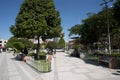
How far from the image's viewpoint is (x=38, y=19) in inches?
1068

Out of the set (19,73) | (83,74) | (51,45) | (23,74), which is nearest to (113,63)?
(83,74)

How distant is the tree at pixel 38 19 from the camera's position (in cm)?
2686

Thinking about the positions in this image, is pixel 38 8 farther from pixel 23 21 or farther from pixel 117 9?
pixel 117 9

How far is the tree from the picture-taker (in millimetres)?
26859

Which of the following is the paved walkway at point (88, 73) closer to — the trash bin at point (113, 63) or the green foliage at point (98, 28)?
the trash bin at point (113, 63)

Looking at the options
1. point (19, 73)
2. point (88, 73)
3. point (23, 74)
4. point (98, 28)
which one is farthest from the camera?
point (98, 28)

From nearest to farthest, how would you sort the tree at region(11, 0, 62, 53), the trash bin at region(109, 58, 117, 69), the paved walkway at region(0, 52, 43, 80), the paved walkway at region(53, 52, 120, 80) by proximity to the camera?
the paved walkway at region(53, 52, 120, 80)
the paved walkway at region(0, 52, 43, 80)
the trash bin at region(109, 58, 117, 69)
the tree at region(11, 0, 62, 53)

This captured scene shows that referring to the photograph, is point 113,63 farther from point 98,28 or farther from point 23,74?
point 98,28

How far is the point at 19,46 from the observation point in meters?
42.9

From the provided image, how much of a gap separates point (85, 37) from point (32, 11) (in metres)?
13.4

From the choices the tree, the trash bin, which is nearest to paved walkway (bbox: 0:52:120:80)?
the trash bin

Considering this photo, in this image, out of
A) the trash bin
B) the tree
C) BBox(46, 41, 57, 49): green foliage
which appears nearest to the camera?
the trash bin

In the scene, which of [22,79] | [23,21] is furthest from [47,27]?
[22,79]

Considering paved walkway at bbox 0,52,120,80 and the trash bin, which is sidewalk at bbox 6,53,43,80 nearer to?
paved walkway at bbox 0,52,120,80
